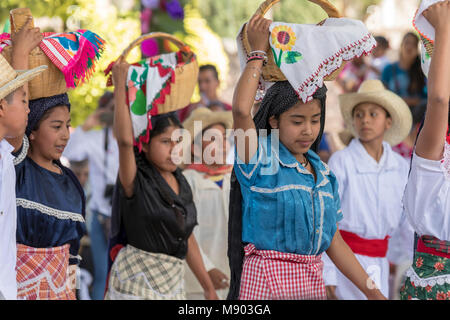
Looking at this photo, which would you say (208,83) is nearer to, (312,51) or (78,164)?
(78,164)

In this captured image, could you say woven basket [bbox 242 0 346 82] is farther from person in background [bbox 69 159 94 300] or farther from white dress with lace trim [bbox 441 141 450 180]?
person in background [bbox 69 159 94 300]

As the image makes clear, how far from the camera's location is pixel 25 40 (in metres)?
4.02

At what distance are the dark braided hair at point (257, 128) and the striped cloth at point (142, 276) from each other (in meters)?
1.02

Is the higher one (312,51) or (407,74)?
(407,74)

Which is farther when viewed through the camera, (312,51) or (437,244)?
(437,244)

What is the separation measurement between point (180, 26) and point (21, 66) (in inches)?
255

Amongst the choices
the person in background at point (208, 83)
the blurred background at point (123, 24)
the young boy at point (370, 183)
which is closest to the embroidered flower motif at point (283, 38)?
the young boy at point (370, 183)

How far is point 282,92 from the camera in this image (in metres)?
3.98

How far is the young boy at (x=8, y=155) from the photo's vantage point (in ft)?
11.4

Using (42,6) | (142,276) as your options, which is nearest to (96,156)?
(42,6)

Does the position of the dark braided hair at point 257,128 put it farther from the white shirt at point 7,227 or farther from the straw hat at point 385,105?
the straw hat at point 385,105

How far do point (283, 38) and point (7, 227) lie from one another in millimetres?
1727

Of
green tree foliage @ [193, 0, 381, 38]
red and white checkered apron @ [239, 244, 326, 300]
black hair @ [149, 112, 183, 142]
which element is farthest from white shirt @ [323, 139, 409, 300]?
green tree foliage @ [193, 0, 381, 38]

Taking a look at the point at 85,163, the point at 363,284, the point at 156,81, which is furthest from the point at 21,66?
the point at 85,163
